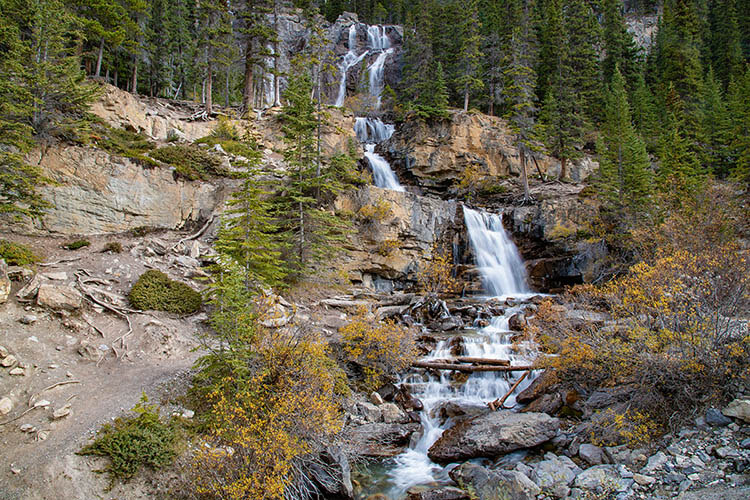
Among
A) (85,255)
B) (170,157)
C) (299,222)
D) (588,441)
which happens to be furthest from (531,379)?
(170,157)

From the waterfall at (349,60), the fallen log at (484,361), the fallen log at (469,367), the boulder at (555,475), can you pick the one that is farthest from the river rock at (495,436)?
the waterfall at (349,60)

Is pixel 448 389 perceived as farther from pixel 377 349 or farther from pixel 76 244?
pixel 76 244

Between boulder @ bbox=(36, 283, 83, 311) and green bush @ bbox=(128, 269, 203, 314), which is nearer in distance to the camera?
boulder @ bbox=(36, 283, 83, 311)

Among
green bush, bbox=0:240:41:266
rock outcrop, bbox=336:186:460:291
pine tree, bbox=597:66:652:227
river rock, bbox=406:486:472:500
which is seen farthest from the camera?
pine tree, bbox=597:66:652:227

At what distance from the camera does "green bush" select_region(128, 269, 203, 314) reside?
13.5 metres

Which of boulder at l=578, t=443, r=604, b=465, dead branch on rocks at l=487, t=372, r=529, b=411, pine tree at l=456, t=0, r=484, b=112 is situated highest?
pine tree at l=456, t=0, r=484, b=112

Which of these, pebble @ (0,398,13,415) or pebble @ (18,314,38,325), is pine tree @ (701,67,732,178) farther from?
pebble @ (0,398,13,415)

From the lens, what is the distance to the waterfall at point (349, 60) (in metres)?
52.8

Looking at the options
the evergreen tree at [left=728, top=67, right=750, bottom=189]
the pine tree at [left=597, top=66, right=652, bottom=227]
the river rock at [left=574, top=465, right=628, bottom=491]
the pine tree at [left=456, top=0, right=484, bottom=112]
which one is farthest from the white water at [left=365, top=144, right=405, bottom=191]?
the river rock at [left=574, top=465, right=628, bottom=491]

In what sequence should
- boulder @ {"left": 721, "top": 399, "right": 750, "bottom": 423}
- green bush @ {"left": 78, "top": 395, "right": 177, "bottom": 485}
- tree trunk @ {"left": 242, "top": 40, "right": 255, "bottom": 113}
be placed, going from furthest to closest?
tree trunk @ {"left": 242, "top": 40, "right": 255, "bottom": 113}, boulder @ {"left": 721, "top": 399, "right": 750, "bottom": 423}, green bush @ {"left": 78, "top": 395, "right": 177, "bottom": 485}

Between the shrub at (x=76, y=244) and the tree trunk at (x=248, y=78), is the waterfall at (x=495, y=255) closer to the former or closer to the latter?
the tree trunk at (x=248, y=78)

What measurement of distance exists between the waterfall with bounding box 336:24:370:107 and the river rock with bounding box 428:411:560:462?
46.6 metres

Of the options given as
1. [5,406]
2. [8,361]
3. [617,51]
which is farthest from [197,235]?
[617,51]

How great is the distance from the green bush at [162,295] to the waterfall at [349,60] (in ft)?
135
